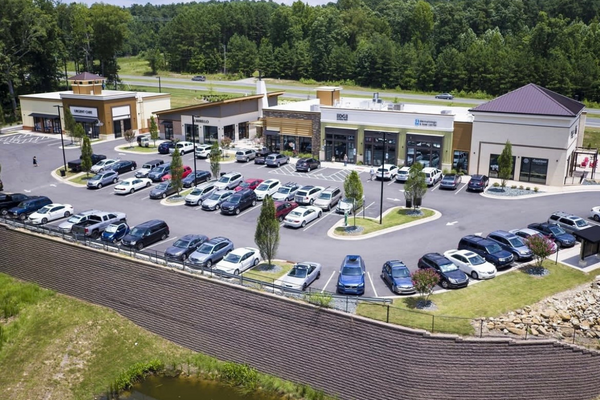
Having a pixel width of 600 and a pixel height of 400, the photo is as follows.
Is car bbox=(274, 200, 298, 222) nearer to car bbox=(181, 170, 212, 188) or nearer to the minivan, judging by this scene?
the minivan

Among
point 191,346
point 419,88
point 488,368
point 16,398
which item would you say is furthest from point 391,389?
point 419,88

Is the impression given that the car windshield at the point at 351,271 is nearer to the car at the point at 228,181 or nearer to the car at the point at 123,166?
the car at the point at 228,181

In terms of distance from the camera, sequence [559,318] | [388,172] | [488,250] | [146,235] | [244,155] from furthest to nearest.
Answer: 1. [244,155]
2. [388,172]
3. [146,235]
4. [488,250]
5. [559,318]

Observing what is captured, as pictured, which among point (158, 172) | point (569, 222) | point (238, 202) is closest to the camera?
point (569, 222)

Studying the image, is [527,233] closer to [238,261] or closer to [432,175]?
[432,175]

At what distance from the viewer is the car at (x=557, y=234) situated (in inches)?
1277

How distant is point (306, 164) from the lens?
51.7 m

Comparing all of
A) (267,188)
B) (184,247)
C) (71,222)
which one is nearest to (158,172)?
(267,188)

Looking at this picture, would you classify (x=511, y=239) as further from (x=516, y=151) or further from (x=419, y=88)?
(x=419, y=88)

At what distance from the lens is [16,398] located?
25.0 metres

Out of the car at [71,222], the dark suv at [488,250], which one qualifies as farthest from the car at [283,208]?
the dark suv at [488,250]

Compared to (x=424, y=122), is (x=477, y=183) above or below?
below

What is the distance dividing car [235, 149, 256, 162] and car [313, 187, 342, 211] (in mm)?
15105

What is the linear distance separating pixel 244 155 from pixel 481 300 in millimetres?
32778
